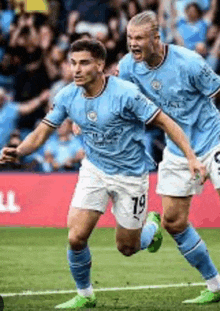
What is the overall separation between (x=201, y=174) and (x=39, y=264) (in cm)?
375

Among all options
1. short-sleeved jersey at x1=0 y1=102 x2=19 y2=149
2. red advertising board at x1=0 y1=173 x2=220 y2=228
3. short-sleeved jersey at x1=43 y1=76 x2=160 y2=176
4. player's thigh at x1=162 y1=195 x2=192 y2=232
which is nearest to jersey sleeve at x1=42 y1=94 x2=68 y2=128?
short-sleeved jersey at x1=43 y1=76 x2=160 y2=176

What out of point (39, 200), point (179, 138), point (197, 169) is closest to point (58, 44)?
point (39, 200)

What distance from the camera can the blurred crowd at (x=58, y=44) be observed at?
539 inches

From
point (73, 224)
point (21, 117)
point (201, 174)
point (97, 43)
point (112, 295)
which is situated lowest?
point (21, 117)

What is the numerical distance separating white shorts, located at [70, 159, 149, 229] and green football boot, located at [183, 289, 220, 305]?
694mm

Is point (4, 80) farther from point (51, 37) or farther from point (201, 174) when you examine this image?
point (201, 174)

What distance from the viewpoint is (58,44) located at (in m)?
14.3

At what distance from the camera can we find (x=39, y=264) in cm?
936

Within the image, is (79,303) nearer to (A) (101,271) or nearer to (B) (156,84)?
(B) (156,84)

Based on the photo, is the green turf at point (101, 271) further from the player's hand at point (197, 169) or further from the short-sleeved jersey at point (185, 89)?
the short-sleeved jersey at point (185, 89)

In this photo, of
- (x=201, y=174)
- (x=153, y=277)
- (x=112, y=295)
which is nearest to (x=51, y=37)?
(x=153, y=277)

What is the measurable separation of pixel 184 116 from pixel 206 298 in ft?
4.48

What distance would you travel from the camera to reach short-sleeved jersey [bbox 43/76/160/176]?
20.8ft

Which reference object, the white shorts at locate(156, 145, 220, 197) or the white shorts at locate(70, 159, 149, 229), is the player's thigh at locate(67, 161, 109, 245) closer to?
the white shorts at locate(70, 159, 149, 229)
